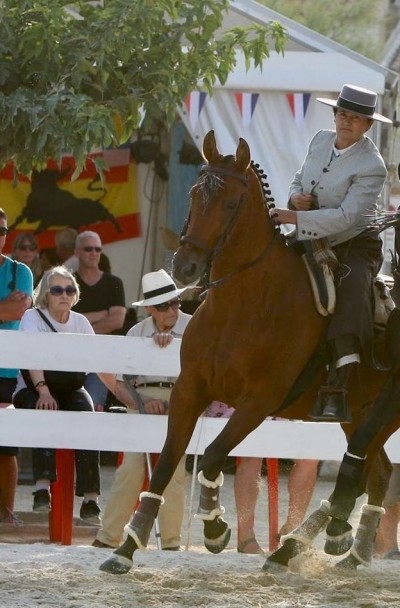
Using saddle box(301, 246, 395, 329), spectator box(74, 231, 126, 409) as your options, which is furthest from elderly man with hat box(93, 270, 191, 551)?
spectator box(74, 231, 126, 409)

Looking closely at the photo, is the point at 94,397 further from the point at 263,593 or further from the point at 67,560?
the point at 263,593

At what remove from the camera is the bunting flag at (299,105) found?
40.5 ft

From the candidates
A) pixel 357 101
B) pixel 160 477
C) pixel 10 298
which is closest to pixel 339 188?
pixel 357 101

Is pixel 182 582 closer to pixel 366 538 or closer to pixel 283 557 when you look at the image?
pixel 283 557

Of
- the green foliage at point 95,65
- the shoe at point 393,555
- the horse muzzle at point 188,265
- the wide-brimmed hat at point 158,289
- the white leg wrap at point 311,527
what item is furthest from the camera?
the green foliage at point 95,65

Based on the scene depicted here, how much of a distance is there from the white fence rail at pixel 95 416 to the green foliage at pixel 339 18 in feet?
90.8

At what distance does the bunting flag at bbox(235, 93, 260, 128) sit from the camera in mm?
12364

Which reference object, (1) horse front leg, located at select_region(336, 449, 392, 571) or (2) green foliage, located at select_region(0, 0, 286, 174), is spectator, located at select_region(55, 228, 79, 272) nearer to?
(2) green foliage, located at select_region(0, 0, 286, 174)

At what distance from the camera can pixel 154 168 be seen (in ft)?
46.8

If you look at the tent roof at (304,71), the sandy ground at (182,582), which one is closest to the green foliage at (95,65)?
the tent roof at (304,71)

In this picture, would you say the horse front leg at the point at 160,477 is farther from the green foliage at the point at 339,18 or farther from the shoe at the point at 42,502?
the green foliage at the point at 339,18

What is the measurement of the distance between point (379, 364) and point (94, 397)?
345 centimetres

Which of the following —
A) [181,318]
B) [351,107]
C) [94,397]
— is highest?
[351,107]

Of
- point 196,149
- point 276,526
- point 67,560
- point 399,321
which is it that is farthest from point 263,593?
point 196,149
